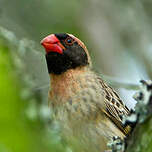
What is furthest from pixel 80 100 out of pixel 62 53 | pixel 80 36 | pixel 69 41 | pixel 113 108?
pixel 80 36

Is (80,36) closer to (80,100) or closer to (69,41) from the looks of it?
(69,41)

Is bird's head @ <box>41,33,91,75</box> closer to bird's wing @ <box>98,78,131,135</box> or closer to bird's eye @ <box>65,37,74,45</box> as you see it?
bird's eye @ <box>65,37,74,45</box>

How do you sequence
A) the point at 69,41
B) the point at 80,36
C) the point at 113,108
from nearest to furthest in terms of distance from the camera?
the point at 113,108 → the point at 69,41 → the point at 80,36

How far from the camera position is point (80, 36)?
32.7 feet

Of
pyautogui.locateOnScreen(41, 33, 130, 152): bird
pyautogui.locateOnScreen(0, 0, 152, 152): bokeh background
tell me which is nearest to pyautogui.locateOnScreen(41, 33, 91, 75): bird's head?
pyautogui.locateOnScreen(41, 33, 130, 152): bird

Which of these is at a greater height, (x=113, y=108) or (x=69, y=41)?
(x=69, y=41)

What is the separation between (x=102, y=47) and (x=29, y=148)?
4.88 meters

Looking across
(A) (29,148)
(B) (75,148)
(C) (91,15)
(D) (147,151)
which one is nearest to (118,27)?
(C) (91,15)

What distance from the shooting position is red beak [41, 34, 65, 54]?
19.8 feet

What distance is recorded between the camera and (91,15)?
9406 mm

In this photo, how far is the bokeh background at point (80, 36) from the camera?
6203mm

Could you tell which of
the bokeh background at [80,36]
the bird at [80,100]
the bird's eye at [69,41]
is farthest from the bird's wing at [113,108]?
the bird's eye at [69,41]

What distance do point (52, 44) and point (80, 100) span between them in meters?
0.76

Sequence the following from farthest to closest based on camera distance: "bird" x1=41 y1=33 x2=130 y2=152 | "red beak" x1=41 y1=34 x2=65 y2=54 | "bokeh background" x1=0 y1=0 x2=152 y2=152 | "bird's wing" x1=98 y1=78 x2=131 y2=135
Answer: "bokeh background" x1=0 y1=0 x2=152 y2=152 < "red beak" x1=41 y1=34 x2=65 y2=54 < "bird's wing" x1=98 y1=78 x2=131 y2=135 < "bird" x1=41 y1=33 x2=130 y2=152
